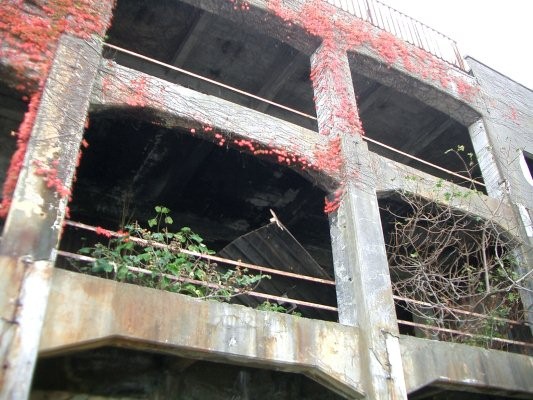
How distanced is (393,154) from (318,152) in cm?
453

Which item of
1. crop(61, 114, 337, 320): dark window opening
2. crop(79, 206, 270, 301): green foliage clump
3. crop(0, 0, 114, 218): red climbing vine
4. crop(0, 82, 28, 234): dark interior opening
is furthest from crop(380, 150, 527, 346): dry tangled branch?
crop(0, 82, 28, 234): dark interior opening

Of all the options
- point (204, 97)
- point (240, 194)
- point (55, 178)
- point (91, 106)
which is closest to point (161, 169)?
point (240, 194)

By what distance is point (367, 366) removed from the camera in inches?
206

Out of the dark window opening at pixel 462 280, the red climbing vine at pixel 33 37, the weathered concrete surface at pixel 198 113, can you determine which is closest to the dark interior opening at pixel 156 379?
the dark window opening at pixel 462 280

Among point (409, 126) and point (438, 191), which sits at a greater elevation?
point (409, 126)

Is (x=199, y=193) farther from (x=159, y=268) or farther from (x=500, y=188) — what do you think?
(x=500, y=188)

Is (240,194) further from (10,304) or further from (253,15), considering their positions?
(10,304)

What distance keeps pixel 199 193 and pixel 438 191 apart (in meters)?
3.98

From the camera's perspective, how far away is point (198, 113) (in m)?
5.84

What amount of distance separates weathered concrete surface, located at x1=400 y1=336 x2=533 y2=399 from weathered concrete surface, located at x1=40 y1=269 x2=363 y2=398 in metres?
0.72

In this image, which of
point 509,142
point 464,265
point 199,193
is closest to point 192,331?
point 464,265

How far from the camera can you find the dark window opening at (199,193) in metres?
7.00

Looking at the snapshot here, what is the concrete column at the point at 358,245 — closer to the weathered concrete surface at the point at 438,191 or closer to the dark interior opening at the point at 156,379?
the weathered concrete surface at the point at 438,191

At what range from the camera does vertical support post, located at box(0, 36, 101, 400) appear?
3656 millimetres
